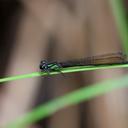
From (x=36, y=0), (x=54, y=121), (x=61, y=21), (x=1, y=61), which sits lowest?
(x=54, y=121)

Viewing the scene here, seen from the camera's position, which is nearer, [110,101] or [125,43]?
[125,43]

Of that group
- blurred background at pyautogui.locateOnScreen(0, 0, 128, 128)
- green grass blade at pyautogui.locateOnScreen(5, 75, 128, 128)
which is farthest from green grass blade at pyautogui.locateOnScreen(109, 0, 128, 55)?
blurred background at pyautogui.locateOnScreen(0, 0, 128, 128)

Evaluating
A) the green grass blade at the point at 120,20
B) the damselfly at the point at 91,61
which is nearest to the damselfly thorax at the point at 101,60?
the damselfly at the point at 91,61

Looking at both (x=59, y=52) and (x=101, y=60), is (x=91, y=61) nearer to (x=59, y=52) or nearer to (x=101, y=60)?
(x=101, y=60)

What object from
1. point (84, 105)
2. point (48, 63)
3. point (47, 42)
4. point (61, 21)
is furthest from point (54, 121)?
point (61, 21)

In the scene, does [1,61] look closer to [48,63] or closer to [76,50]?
[48,63]

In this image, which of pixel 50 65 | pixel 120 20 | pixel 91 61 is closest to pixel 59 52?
pixel 50 65

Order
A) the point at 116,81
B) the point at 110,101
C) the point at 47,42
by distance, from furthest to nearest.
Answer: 1. the point at 47,42
2. the point at 110,101
3. the point at 116,81

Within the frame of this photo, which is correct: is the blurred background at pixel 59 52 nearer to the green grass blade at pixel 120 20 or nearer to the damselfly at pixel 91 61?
the damselfly at pixel 91 61
